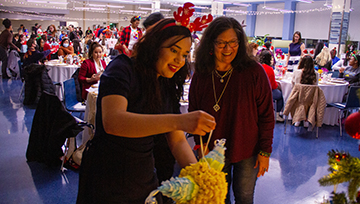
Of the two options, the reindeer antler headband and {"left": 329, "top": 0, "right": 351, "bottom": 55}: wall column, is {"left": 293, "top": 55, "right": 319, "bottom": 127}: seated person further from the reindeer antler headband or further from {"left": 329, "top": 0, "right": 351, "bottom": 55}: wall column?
{"left": 329, "top": 0, "right": 351, "bottom": 55}: wall column

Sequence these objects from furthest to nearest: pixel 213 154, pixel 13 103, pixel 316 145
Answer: pixel 13 103 → pixel 316 145 → pixel 213 154

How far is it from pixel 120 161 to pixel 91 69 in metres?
3.66

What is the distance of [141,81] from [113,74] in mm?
106

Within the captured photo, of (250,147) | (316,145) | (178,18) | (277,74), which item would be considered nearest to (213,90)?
(250,147)

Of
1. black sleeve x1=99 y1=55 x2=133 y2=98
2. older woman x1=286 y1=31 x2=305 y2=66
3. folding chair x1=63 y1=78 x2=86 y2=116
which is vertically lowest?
folding chair x1=63 y1=78 x2=86 y2=116

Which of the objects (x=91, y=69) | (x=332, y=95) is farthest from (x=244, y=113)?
(x=332, y=95)

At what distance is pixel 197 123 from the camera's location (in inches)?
29.5

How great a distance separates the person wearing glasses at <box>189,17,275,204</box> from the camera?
155 centimetres

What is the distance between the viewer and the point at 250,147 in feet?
5.22

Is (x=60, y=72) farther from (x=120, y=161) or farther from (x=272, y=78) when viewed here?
(x=120, y=161)

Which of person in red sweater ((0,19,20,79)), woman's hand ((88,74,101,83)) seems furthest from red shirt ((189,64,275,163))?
person in red sweater ((0,19,20,79))

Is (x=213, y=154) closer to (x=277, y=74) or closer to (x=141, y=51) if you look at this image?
(x=141, y=51)

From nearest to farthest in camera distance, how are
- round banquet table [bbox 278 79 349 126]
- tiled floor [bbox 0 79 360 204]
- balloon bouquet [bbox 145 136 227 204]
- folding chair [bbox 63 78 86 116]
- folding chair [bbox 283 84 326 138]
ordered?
balloon bouquet [bbox 145 136 227 204]
tiled floor [bbox 0 79 360 204]
folding chair [bbox 63 78 86 116]
folding chair [bbox 283 84 326 138]
round banquet table [bbox 278 79 349 126]

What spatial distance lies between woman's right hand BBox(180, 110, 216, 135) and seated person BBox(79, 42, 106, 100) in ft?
12.1
